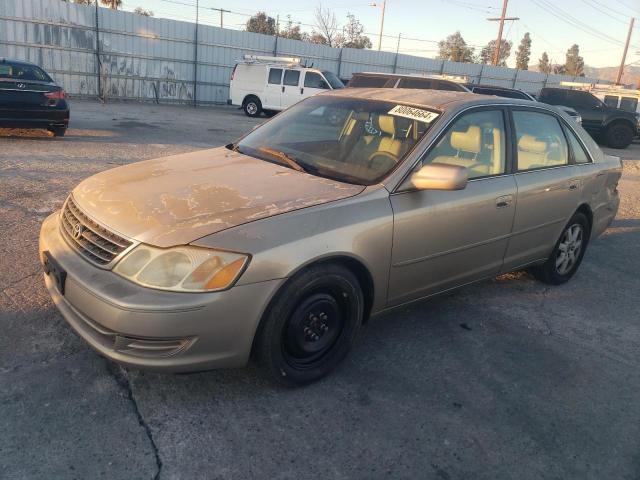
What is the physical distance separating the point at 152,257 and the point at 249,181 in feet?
2.83

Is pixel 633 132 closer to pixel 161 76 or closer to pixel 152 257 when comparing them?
pixel 161 76

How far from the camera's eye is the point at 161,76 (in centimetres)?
2138

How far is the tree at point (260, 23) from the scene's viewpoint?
5382cm

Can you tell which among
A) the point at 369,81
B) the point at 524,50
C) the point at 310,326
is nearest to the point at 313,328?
the point at 310,326

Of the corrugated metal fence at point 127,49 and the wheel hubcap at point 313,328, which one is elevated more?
the corrugated metal fence at point 127,49

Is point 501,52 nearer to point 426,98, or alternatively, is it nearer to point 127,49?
point 127,49

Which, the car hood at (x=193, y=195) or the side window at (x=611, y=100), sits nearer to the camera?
the car hood at (x=193, y=195)

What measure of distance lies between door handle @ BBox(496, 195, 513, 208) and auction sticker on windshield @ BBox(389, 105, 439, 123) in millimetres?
756

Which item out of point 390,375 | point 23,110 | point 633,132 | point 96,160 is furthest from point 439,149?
point 633,132

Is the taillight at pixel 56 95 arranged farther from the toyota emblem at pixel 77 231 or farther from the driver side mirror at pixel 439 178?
the driver side mirror at pixel 439 178

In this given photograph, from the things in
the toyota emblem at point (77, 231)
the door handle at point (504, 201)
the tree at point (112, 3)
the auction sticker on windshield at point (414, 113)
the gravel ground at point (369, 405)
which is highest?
the tree at point (112, 3)

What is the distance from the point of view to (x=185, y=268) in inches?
93.2

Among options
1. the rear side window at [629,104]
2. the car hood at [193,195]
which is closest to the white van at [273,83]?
the rear side window at [629,104]

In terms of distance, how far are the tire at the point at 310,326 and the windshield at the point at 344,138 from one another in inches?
27.1
